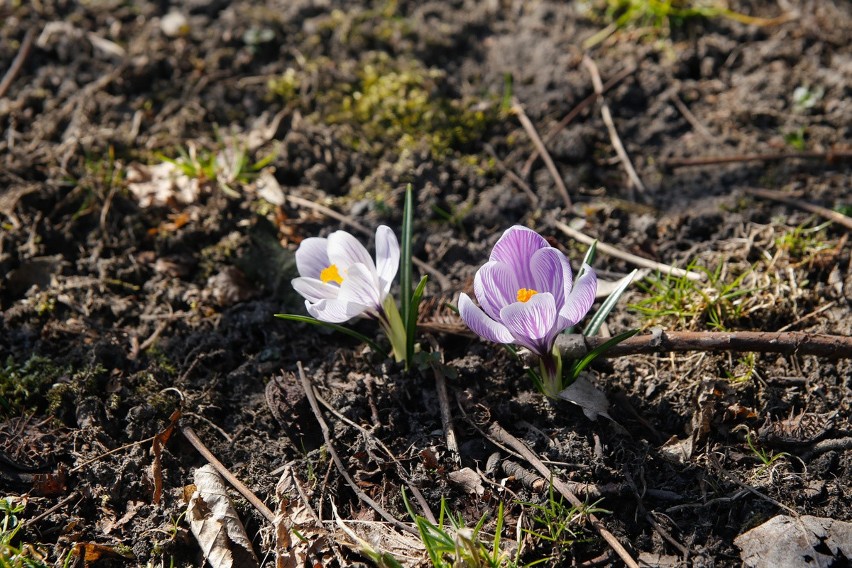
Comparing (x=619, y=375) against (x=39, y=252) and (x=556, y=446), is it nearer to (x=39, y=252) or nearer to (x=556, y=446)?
(x=556, y=446)

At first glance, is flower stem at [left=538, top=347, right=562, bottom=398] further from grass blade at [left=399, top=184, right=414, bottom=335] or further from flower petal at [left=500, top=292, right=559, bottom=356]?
grass blade at [left=399, top=184, right=414, bottom=335]

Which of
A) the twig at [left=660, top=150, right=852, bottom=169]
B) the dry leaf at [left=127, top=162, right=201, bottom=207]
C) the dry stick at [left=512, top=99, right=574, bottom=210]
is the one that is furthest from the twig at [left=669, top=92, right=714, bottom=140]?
the dry leaf at [left=127, top=162, right=201, bottom=207]

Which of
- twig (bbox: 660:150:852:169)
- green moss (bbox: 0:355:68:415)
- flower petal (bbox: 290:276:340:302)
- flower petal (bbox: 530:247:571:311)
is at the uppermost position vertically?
flower petal (bbox: 530:247:571:311)

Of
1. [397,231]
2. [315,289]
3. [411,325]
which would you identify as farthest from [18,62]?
[411,325]

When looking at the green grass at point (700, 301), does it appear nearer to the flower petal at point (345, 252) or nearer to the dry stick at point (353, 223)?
the dry stick at point (353, 223)

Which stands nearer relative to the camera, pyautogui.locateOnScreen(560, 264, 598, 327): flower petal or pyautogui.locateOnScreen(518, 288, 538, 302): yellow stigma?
pyautogui.locateOnScreen(560, 264, 598, 327): flower petal

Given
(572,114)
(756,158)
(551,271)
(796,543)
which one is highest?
(551,271)

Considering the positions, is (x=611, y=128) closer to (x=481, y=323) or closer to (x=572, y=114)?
(x=572, y=114)
